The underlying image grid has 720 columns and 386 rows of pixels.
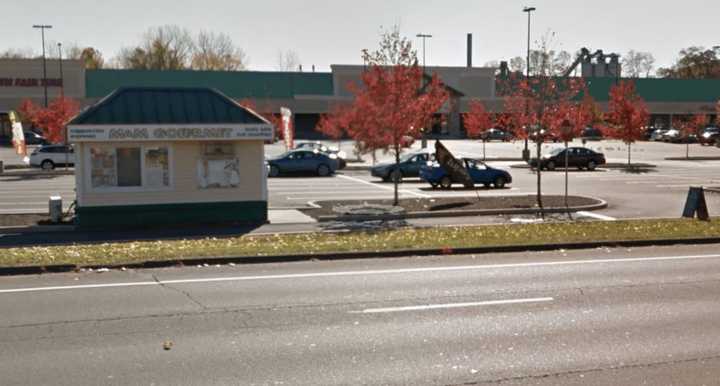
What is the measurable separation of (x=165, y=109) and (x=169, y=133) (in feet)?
2.76

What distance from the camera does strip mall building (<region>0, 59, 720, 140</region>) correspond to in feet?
245

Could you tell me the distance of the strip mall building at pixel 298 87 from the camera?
2945 inches

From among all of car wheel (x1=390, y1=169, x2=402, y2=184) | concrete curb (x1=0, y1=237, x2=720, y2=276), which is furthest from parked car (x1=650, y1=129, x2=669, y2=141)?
concrete curb (x1=0, y1=237, x2=720, y2=276)

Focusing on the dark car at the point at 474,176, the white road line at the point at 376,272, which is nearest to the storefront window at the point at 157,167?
the white road line at the point at 376,272

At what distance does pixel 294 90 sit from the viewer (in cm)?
8544

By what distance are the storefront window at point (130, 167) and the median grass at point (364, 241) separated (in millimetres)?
4679

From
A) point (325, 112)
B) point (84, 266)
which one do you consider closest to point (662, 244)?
point (84, 266)

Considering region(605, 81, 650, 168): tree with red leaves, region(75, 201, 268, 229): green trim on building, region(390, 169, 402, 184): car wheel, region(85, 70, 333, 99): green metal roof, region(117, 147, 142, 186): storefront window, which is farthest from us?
region(85, 70, 333, 99): green metal roof

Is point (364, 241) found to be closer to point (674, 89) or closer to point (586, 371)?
point (586, 371)

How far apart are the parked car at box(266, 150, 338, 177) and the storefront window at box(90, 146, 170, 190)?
1798 cm

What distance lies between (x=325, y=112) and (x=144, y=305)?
74.5 m

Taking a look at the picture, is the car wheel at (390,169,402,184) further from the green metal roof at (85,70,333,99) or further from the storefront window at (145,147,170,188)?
the green metal roof at (85,70,333,99)

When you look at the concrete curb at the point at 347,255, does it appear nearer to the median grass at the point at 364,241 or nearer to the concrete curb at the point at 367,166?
the median grass at the point at 364,241

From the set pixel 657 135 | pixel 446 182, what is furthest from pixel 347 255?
pixel 657 135
